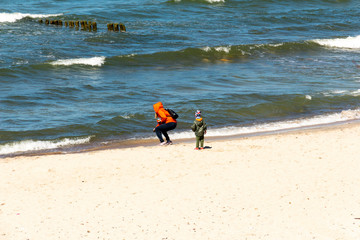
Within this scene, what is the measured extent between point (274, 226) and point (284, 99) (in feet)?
37.4

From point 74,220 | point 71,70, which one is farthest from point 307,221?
point 71,70

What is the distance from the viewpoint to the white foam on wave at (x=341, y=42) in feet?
105

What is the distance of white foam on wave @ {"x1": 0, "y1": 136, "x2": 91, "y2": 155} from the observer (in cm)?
1485

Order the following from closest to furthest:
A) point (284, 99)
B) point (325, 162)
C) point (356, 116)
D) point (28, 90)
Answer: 1. point (325, 162)
2. point (356, 116)
3. point (284, 99)
4. point (28, 90)

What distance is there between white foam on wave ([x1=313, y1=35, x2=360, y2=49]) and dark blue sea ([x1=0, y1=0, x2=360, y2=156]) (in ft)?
0.21

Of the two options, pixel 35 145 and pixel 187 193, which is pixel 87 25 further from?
pixel 187 193

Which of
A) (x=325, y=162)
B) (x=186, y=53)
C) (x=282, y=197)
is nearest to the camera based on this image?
(x=282, y=197)

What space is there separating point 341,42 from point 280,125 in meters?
17.5

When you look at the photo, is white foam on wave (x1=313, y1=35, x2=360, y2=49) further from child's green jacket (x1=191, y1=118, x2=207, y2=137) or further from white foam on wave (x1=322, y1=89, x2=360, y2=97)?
child's green jacket (x1=191, y1=118, x2=207, y2=137)

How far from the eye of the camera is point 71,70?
80.4 feet

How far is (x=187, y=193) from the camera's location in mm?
10336

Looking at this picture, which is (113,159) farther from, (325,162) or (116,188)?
(325,162)

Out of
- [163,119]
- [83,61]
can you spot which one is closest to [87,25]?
[83,61]

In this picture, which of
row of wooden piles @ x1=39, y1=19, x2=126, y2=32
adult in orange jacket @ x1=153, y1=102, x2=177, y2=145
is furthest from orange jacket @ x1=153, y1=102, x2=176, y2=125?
row of wooden piles @ x1=39, y1=19, x2=126, y2=32
